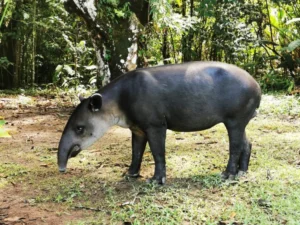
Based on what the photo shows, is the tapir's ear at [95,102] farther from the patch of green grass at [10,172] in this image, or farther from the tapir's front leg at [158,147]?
the patch of green grass at [10,172]

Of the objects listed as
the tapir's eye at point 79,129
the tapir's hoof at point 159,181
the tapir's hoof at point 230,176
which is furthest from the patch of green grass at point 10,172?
the tapir's hoof at point 230,176

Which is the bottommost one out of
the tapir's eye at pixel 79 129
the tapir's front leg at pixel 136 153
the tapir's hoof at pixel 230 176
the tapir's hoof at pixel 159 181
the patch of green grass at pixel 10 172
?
the patch of green grass at pixel 10 172

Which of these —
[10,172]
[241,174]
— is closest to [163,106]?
[241,174]

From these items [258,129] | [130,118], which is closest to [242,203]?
[130,118]

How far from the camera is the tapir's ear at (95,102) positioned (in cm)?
470

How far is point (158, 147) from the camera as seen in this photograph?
4.86 meters

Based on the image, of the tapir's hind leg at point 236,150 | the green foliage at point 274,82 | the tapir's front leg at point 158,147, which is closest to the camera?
the tapir's front leg at point 158,147

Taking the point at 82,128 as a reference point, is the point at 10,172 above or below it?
below

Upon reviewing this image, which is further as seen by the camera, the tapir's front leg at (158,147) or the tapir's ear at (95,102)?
the tapir's front leg at (158,147)

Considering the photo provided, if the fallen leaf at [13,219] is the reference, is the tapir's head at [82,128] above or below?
above

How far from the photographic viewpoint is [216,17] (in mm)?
13188

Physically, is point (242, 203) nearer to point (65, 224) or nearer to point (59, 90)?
point (65, 224)

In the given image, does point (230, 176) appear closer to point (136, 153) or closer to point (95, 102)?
point (136, 153)

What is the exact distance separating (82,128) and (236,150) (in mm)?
1730
